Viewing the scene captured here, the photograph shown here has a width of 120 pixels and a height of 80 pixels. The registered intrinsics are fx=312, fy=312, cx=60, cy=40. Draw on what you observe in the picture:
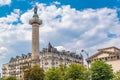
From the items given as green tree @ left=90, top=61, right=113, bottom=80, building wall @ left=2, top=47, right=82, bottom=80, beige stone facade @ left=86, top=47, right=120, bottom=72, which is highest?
building wall @ left=2, top=47, right=82, bottom=80

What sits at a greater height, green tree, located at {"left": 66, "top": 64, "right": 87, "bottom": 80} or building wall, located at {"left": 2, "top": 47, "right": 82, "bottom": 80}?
building wall, located at {"left": 2, "top": 47, "right": 82, "bottom": 80}

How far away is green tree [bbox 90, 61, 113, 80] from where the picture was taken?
3447 inches

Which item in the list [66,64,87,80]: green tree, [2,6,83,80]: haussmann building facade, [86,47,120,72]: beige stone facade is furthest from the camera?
[2,6,83,80]: haussmann building facade

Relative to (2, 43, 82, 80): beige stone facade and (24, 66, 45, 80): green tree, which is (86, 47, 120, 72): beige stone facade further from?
(2, 43, 82, 80): beige stone facade

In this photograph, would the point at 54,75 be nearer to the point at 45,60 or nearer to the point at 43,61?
the point at 45,60

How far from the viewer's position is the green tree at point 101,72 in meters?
87.6

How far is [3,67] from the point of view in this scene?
184500mm

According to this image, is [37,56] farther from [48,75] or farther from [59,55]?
[48,75]

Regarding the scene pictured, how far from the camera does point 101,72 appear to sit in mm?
88000

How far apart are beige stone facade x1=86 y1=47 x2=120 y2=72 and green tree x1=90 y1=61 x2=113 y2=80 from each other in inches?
1057

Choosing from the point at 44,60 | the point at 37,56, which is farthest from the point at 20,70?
the point at 37,56

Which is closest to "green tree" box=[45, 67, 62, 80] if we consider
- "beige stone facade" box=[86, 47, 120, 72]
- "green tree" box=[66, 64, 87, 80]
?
"green tree" box=[66, 64, 87, 80]

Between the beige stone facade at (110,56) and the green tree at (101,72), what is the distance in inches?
1057

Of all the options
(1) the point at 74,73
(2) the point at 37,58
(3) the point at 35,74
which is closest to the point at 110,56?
(1) the point at 74,73
